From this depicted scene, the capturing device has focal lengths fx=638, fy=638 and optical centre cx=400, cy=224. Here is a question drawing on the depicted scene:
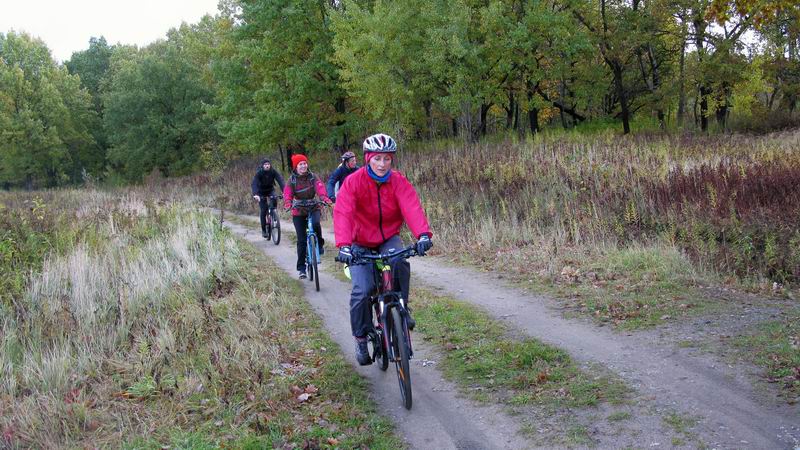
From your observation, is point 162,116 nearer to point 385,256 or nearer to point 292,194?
point 292,194

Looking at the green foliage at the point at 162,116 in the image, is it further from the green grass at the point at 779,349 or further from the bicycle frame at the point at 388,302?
the green grass at the point at 779,349

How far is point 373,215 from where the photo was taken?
5621 mm

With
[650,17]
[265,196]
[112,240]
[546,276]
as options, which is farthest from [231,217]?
[650,17]

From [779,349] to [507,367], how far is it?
7.77ft

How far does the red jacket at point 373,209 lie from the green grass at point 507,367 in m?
1.48

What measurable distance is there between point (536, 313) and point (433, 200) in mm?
7770

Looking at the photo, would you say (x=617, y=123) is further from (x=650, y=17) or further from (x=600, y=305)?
(x=600, y=305)

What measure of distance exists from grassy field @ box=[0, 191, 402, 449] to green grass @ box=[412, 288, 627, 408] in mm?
1026

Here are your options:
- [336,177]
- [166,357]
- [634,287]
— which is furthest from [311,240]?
[634,287]

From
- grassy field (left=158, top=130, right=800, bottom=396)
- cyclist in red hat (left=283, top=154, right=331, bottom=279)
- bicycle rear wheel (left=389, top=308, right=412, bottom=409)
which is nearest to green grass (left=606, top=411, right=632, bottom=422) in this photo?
bicycle rear wheel (left=389, top=308, right=412, bottom=409)

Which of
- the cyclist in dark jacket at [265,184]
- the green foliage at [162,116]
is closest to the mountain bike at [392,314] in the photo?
the cyclist in dark jacket at [265,184]

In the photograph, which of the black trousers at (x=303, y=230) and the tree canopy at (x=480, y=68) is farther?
the tree canopy at (x=480, y=68)

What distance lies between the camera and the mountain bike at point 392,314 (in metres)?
5.12

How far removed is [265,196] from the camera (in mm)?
15039
